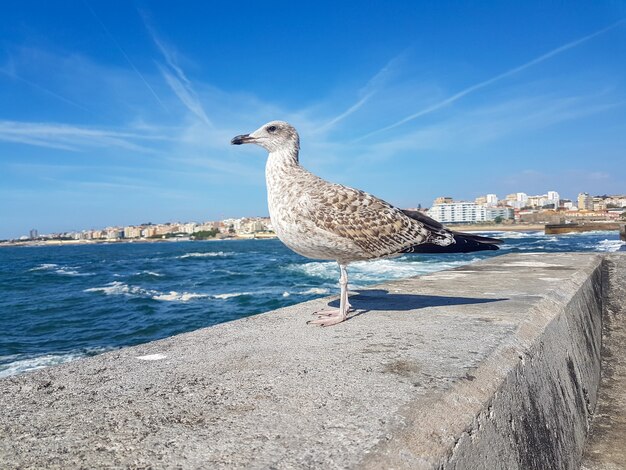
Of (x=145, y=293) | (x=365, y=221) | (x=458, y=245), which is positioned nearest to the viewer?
(x=365, y=221)

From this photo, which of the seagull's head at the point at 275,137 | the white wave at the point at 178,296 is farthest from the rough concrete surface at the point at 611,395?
the white wave at the point at 178,296

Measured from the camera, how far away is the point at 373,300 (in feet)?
13.0

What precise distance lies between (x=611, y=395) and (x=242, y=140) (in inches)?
137

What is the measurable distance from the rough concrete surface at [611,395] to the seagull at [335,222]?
132cm

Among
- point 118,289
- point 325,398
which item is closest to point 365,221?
point 325,398

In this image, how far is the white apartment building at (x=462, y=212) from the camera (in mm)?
136000

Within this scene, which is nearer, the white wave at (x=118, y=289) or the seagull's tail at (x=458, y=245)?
the seagull's tail at (x=458, y=245)

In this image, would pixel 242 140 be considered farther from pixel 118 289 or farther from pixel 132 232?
pixel 132 232

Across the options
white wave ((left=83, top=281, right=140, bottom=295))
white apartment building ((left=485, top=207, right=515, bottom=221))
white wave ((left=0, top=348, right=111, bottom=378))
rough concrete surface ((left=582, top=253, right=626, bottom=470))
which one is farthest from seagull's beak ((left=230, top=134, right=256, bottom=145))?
white apartment building ((left=485, top=207, right=515, bottom=221))

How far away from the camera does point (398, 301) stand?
3.82 meters

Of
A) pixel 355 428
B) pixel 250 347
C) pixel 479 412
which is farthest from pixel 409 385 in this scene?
pixel 250 347

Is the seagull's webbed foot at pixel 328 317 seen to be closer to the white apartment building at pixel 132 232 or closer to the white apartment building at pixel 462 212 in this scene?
the white apartment building at pixel 462 212

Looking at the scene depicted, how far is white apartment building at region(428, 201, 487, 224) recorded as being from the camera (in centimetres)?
13600

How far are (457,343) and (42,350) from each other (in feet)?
37.3
